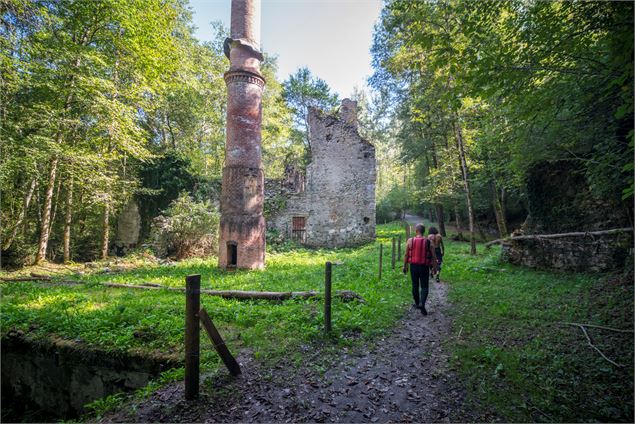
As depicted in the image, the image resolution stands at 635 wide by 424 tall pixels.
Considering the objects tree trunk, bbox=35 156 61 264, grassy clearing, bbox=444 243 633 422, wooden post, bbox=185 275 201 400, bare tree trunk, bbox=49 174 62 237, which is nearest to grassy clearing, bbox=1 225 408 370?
wooden post, bbox=185 275 201 400

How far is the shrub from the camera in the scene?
13773 mm

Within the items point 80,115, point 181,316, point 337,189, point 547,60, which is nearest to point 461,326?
point 547,60

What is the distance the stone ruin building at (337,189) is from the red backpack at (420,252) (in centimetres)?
1191

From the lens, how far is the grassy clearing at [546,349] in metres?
2.96

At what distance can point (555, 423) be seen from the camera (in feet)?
8.91

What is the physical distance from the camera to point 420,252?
234 inches

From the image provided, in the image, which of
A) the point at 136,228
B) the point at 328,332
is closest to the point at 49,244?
the point at 136,228

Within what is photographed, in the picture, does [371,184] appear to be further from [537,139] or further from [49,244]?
[49,244]

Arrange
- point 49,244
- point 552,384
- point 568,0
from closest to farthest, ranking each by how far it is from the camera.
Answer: point 552,384
point 568,0
point 49,244

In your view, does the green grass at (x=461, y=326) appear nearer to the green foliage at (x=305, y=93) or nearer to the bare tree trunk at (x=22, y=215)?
the bare tree trunk at (x=22, y=215)

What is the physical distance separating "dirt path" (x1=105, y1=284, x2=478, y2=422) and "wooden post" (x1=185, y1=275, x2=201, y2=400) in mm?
168

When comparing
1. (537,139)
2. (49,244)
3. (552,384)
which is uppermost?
(537,139)

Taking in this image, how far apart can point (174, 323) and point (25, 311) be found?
11.6ft

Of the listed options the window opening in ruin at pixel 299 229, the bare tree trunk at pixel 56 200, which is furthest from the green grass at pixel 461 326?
the window opening in ruin at pixel 299 229
